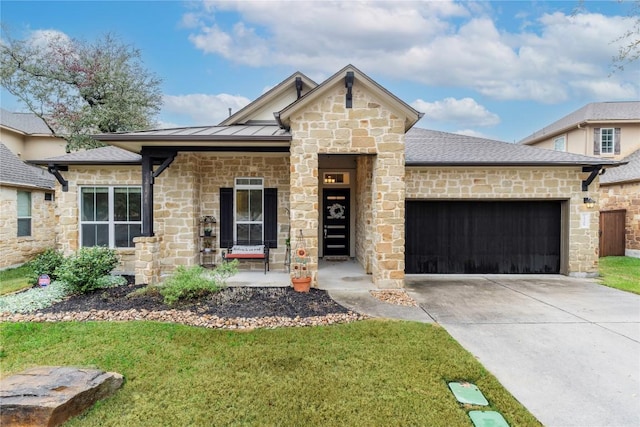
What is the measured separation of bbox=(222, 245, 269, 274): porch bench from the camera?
27.8ft

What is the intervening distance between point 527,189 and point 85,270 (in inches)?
Answer: 445

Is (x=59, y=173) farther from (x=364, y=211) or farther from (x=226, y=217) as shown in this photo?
(x=364, y=211)

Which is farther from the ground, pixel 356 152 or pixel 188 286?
pixel 356 152

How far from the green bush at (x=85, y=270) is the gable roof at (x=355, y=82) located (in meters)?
5.01

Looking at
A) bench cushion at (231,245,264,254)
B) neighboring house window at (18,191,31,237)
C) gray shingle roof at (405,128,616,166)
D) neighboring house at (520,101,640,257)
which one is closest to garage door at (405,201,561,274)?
gray shingle roof at (405,128,616,166)

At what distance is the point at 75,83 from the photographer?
55.3 ft

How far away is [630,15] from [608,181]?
11036 mm

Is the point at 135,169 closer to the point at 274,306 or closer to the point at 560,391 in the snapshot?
the point at 274,306

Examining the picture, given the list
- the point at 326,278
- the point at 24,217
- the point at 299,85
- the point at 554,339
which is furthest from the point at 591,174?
the point at 24,217

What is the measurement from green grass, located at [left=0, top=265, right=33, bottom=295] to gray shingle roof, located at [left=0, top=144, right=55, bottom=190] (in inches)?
108

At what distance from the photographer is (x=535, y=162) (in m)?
8.80

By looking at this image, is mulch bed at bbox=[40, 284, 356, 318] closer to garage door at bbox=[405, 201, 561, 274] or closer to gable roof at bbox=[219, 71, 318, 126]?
garage door at bbox=[405, 201, 561, 274]

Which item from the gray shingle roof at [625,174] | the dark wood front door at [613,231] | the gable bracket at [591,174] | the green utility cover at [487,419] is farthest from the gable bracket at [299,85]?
the gray shingle roof at [625,174]

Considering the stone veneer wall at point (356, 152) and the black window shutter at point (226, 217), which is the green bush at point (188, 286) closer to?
the stone veneer wall at point (356, 152)
